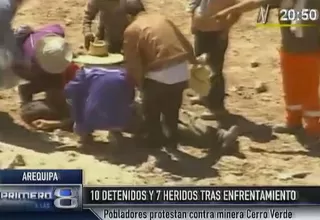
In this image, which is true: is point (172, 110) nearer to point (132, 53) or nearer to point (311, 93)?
point (132, 53)

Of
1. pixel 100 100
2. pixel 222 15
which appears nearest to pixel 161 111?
pixel 100 100

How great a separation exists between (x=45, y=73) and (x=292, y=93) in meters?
1.06

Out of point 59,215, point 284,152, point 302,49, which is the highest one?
point 302,49

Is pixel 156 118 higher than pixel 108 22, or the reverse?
pixel 108 22

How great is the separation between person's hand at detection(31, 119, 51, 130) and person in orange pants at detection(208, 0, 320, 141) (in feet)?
2.81

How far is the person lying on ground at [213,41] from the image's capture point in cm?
365

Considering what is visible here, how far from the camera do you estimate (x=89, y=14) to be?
366 cm

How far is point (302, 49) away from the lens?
3682mm

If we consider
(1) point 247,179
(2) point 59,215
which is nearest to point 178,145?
(1) point 247,179

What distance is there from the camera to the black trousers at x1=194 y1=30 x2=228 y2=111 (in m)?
3.67

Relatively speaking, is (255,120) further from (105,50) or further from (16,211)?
(16,211)

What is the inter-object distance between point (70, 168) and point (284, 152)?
91 cm
